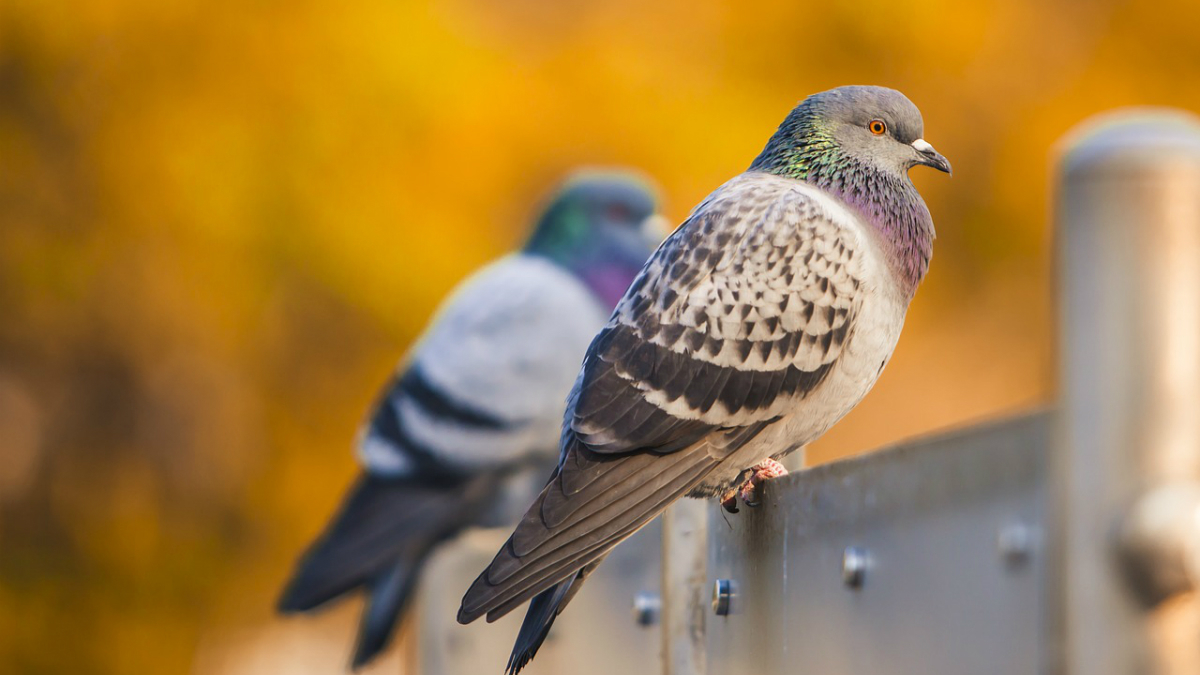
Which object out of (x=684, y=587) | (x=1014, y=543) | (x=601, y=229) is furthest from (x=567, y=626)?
(x=601, y=229)

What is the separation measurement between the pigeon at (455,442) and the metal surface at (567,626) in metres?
1.88

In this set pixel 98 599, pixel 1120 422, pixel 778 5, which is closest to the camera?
pixel 1120 422

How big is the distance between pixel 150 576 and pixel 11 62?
3779 millimetres

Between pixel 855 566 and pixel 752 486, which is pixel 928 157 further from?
pixel 855 566

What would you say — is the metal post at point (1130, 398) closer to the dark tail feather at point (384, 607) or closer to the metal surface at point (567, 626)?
the metal surface at point (567, 626)

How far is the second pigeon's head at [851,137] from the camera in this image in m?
3.31

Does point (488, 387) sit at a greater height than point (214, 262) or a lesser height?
lesser

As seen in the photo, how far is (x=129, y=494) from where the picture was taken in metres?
11.3

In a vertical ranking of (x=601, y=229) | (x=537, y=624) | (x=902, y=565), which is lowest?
(x=902, y=565)

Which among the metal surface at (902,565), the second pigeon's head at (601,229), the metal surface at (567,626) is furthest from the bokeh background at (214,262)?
the metal surface at (902,565)

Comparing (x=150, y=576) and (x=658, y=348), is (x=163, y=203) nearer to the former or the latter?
(x=150, y=576)

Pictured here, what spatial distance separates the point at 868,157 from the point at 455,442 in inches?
146

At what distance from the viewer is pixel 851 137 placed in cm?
333

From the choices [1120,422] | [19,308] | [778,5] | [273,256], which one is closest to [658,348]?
[1120,422]
